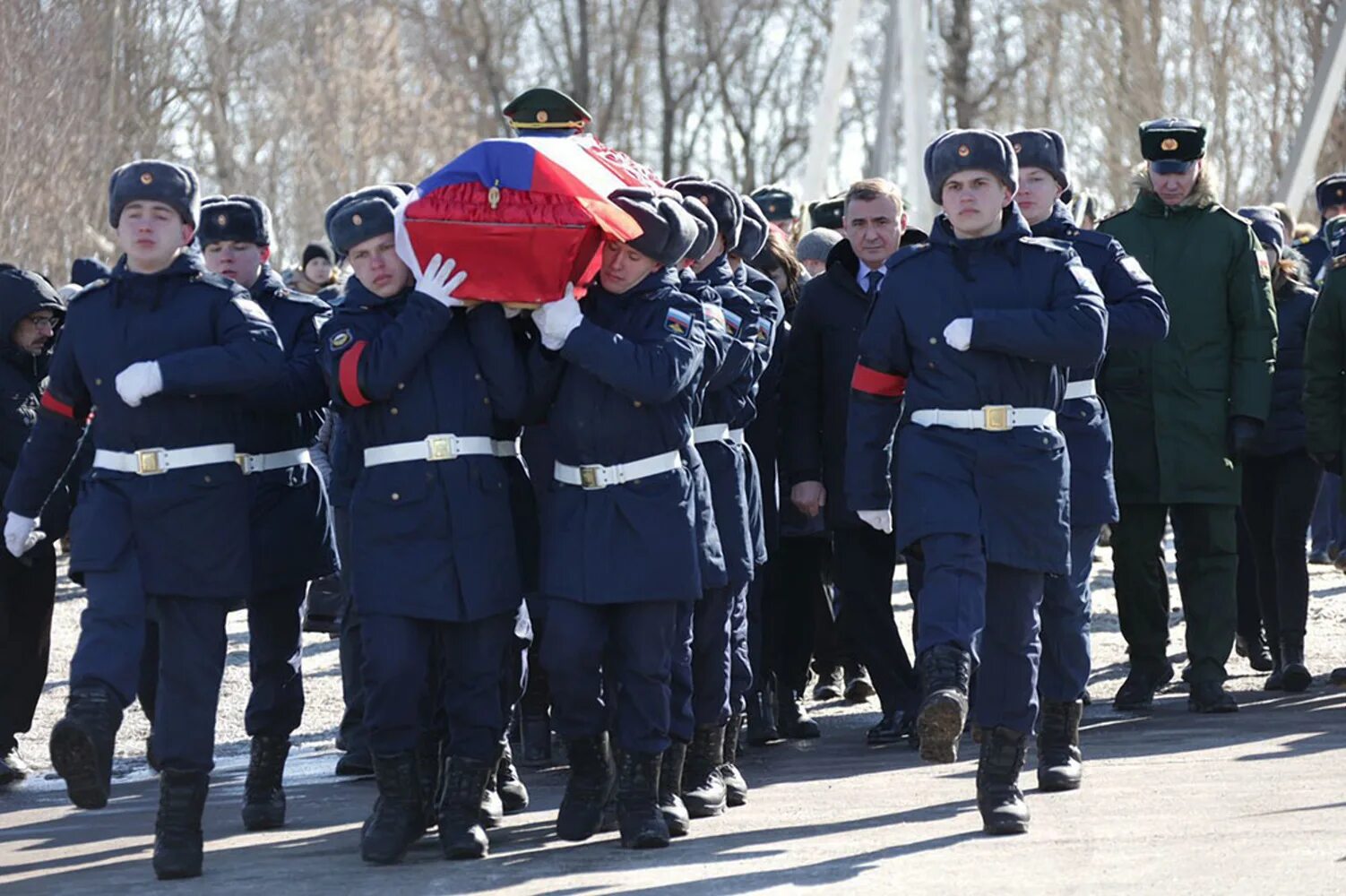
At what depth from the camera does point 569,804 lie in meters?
7.41

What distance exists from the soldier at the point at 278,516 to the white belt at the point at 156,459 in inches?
11.0

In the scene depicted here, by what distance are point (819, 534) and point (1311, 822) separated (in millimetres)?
2860

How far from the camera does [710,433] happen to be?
810cm

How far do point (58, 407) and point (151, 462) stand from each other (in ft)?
1.47

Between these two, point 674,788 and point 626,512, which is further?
point 674,788

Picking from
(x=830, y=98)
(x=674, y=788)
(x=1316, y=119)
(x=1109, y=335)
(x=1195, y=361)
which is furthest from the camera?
(x=1316, y=119)

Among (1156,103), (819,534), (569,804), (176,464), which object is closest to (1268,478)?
(819,534)

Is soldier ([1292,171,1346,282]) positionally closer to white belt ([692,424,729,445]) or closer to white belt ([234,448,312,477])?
white belt ([692,424,729,445])

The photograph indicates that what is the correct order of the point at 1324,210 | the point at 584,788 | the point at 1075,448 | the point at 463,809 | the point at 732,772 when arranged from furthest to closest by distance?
the point at 1324,210
the point at 1075,448
the point at 732,772
the point at 584,788
the point at 463,809

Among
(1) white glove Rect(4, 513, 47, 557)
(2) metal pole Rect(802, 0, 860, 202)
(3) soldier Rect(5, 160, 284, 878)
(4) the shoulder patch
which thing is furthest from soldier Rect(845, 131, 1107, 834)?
(2) metal pole Rect(802, 0, 860, 202)

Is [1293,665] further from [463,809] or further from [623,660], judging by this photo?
[463,809]

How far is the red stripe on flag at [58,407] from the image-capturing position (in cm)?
744

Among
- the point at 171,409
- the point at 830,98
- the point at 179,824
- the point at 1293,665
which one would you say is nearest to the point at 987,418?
the point at 171,409

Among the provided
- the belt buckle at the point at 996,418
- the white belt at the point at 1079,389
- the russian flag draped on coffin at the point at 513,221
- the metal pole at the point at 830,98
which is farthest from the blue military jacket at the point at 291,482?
the metal pole at the point at 830,98
